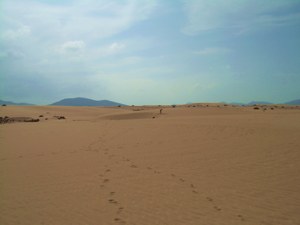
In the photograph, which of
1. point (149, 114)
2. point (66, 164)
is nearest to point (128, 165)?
point (66, 164)

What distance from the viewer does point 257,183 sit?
5.91 meters

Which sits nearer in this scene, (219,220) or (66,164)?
(219,220)

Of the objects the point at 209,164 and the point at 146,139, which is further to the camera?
the point at 146,139

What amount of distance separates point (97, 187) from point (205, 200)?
2265 mm

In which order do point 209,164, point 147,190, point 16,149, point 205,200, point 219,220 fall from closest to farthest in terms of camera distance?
point 219,220 < point 205,200 < point 147,190 < point 209,164 < point 16,149

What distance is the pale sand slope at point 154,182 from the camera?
4.49 metres

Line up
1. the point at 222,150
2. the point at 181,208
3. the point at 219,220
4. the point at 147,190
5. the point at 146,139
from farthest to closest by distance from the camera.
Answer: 1. the point at 146,139
2. the point at 222,150
3. the point at 147,190
4. the point at 181,208
5. the point at 219,220

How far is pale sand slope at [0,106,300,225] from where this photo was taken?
14.7 feet

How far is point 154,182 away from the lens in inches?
239

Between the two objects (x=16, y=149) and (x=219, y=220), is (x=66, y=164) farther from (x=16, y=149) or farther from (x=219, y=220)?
(x=219, y=220)

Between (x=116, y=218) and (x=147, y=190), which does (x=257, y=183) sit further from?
(x=116, y=218)

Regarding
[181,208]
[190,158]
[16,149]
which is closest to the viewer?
[181,208]

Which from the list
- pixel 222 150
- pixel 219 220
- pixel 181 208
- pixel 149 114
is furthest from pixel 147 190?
pixel 149 114

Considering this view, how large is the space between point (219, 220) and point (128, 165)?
3662 millimetres
